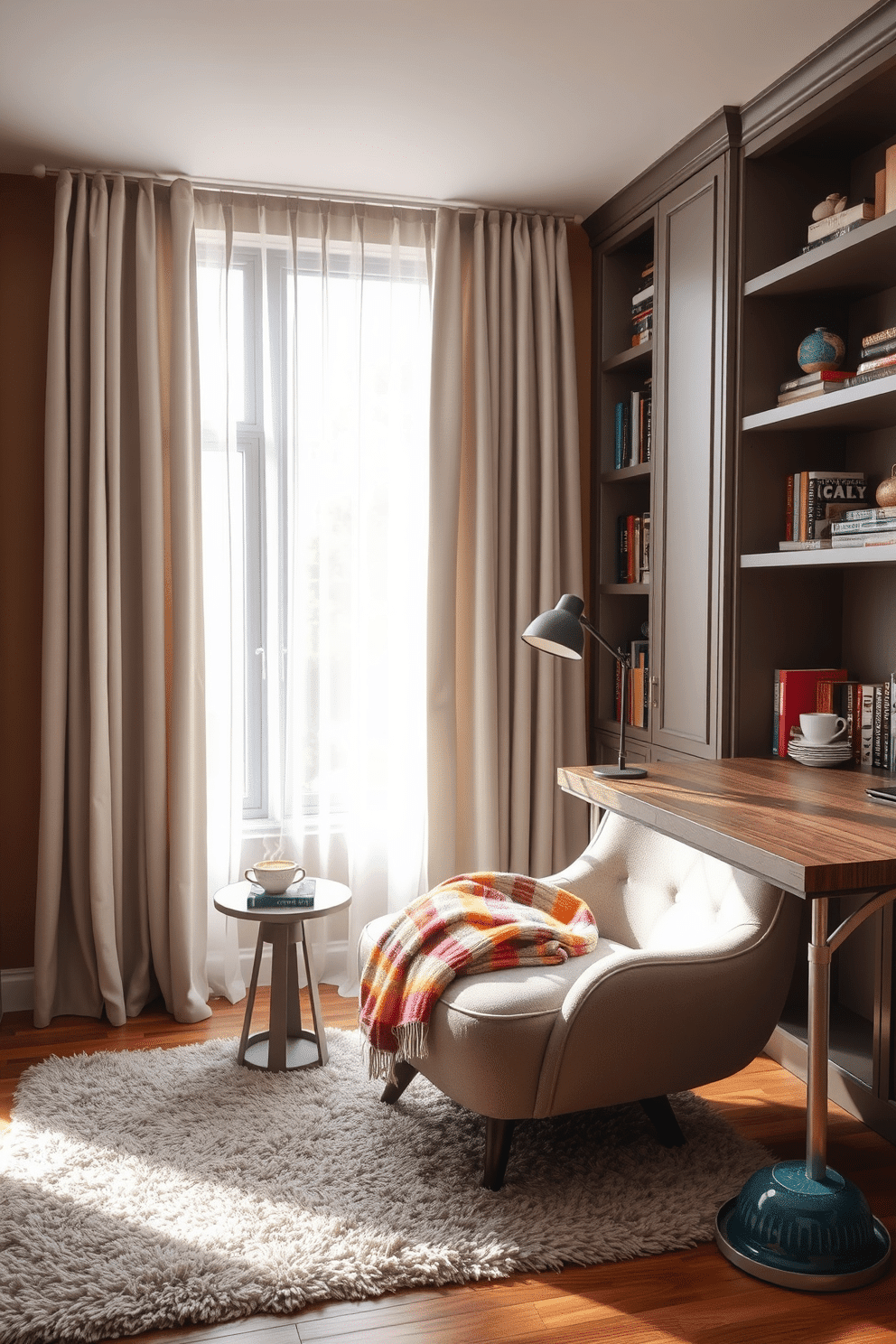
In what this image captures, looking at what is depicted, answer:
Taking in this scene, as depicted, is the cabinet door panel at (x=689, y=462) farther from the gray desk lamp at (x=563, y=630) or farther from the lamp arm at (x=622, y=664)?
the gray desk lamp at (x=563, y=630)

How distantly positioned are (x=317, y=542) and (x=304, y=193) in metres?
1.13

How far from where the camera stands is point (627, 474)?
3646mm

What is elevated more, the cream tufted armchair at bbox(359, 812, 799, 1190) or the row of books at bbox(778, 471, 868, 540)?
the row of books at bbox(778, 471, 868, 540)

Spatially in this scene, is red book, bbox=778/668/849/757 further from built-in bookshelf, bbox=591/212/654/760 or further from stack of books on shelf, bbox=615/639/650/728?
built-in bookshelf, bbox=591/212/654/760

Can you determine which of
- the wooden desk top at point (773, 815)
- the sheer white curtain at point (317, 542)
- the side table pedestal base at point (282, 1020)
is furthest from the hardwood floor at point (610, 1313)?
the sheer white curtain at point (317, 542)

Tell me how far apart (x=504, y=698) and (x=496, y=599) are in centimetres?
34

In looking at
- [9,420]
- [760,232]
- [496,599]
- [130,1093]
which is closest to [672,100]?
[760,232]

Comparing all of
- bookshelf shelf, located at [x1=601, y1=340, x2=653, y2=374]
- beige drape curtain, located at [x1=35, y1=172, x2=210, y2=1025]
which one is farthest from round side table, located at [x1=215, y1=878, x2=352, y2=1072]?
bookshelf shelf, located at [x1=601, y1=340, x2=653, y2=374]

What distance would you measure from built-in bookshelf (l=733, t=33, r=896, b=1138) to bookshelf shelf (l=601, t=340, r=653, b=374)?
1.75 feet

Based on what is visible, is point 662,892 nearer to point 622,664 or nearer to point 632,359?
point 622,664

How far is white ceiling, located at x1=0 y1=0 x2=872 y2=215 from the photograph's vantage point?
248cm

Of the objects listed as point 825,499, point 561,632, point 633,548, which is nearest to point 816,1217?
Result: point 561,632

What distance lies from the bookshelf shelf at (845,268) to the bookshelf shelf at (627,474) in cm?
69

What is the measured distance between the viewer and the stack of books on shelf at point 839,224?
2635 millimetres
